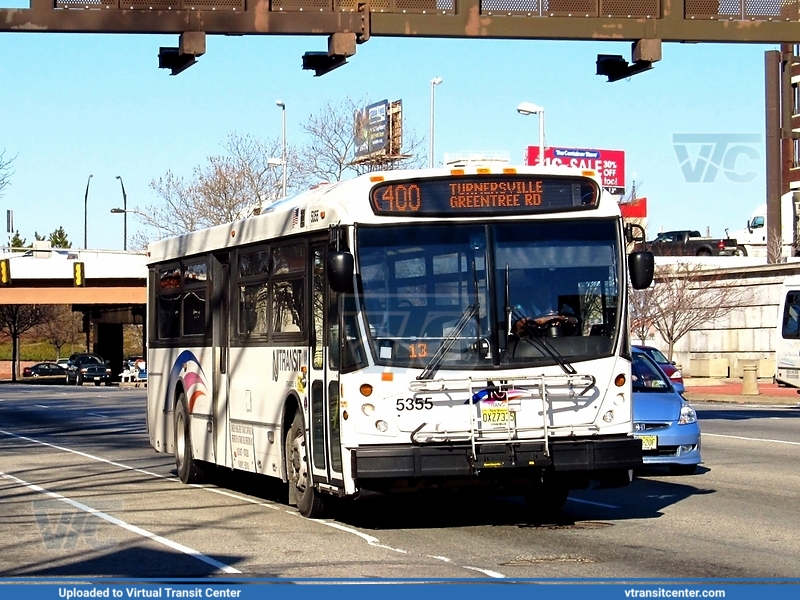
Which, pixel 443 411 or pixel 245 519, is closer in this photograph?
pixel 443 411

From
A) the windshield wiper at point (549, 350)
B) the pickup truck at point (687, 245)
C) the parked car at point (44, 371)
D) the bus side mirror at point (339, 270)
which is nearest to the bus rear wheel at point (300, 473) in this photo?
the bus side mirror at point (339, 270)

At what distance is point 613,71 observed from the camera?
18.0 meters

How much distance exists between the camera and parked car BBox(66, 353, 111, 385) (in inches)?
2990

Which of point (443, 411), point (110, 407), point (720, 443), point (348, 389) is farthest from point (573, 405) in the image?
point (110, 407)

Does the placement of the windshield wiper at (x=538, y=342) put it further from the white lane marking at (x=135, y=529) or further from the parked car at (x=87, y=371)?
the parked car at (x=87, y=371)

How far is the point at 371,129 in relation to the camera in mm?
64125

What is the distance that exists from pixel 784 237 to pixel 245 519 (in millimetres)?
55840

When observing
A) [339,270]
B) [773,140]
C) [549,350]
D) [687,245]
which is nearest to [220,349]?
[339,270]

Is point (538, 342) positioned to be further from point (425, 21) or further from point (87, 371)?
point (87, 371)

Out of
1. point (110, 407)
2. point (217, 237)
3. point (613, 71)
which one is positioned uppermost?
point (613, 71)

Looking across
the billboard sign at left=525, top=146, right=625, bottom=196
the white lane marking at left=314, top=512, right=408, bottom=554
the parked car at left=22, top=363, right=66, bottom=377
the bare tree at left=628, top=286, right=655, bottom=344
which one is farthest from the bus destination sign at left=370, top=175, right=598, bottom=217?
the parked car at left=22, top=363, right=66, bottom=377

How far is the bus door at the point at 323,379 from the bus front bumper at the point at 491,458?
1.64 feet

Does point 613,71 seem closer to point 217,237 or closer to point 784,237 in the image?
point 217,237

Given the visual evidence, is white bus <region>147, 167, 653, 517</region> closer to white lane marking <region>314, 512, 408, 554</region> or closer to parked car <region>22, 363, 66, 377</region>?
white lane marking <region>314, 512, 408, 554</region>
